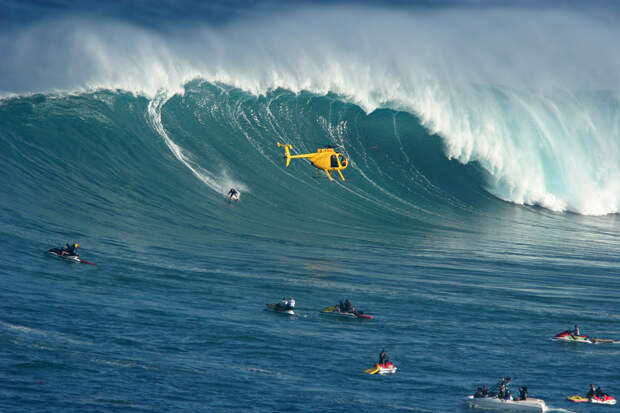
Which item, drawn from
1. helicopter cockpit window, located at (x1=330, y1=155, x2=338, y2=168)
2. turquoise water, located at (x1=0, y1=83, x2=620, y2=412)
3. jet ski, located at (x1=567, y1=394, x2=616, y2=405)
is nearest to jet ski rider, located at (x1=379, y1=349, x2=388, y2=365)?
turquoise water, located at (x1=0, y1=83, x2=620, y2=412)

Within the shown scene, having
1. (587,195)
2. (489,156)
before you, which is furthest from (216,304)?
(587,195)

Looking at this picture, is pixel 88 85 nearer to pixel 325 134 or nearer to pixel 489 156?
pixel 325 134

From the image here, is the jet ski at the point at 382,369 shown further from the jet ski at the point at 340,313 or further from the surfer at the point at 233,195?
the surfer at the point at 233,195

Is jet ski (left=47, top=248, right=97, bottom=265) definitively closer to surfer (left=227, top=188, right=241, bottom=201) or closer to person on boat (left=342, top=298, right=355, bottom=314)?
person on boat (left=342, top=298, right=355, bottom=314)

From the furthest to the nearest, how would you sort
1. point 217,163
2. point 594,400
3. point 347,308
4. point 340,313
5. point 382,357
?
point 217,163 < point 340,313 < point 347,308 < point 382,357 < point 594,400

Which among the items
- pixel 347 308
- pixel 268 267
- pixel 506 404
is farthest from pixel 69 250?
pixel 506 404

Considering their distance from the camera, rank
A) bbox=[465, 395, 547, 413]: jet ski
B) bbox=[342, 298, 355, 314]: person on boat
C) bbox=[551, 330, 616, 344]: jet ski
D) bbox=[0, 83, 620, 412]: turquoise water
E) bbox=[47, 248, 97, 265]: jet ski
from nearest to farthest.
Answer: bbox=[465, 395, 547, 413]: jet ski < bbox=[0, 83, 620, 412]: turquoise water < bbox=[551, 330, 616, 344]: jet ski < bbox=[342, 298, 355, 314]: person on boat < bbox=[47, 248, 97, 265]: jet ski

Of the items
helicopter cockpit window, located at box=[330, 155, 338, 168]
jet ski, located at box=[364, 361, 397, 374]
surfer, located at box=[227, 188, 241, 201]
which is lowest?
jet ski, located at box=[364, 361, 397, 374]

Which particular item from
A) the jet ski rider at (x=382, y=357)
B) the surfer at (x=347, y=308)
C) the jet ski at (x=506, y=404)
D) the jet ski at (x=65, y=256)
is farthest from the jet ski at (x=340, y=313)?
the jet ski at (x=65, y=256)

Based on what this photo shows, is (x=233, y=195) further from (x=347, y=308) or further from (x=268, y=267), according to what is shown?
(x=347, y=308)
